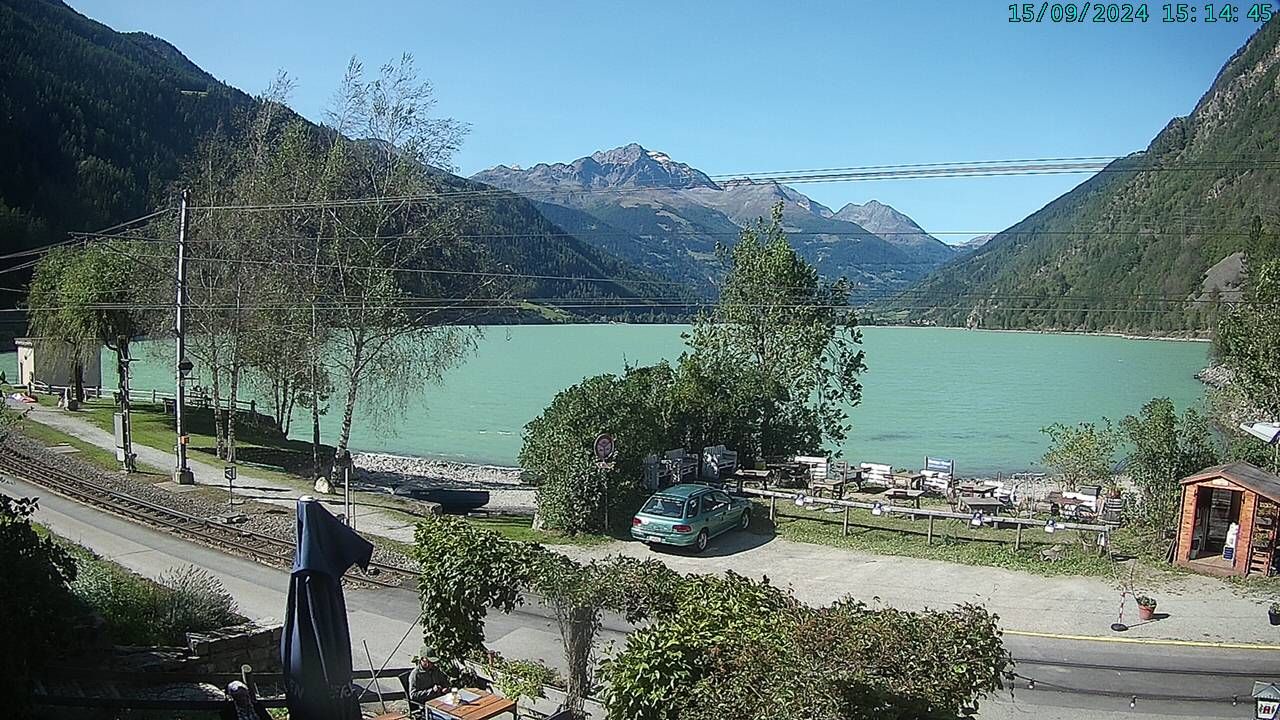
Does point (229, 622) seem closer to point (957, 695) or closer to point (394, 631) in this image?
point (394, 631)

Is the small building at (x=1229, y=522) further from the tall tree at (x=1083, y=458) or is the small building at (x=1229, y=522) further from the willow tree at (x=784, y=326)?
the willow tree at (x=784, y=326)

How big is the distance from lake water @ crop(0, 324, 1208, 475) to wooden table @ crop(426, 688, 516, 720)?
773 inches

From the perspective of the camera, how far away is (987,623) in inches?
246

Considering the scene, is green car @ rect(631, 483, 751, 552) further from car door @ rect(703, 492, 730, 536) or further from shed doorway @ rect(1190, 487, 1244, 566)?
shed doorway @ rect(1190, 487, 1244, 566)

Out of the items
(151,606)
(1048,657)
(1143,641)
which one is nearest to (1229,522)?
(1143,641)

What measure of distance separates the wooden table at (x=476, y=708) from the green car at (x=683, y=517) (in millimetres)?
10060

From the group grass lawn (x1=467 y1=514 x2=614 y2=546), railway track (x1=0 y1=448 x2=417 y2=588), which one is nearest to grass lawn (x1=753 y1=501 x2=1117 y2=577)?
grass lawn (x1=467 y1=514 x2=614 y2=546)

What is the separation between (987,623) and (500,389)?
70.0 meters

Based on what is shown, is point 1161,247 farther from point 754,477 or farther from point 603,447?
point 603,447

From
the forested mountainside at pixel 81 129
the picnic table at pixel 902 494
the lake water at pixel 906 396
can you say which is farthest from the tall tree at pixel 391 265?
the forested mountainside at pixel 81 129

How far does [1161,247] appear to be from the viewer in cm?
15425

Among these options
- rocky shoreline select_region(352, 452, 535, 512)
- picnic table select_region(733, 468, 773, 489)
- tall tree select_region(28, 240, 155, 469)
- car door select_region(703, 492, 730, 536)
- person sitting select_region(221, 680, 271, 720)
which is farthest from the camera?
tall tree select_region(28, 240, 155, 469)

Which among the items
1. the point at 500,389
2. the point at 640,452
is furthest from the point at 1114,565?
the point at 500,389

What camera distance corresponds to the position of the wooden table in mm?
7398
